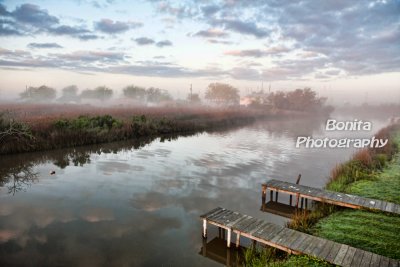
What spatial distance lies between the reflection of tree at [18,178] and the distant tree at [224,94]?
115m

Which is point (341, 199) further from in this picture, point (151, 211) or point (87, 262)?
point (87, 262)

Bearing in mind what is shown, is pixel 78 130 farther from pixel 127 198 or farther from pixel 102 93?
pixel 102 93

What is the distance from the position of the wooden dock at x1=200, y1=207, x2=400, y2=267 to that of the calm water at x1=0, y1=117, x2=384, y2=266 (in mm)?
1082

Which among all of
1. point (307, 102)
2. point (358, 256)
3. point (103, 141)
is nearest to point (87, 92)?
point (307, 102)

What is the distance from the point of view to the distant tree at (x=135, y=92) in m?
137

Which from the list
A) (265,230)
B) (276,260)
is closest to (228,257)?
(265,230)

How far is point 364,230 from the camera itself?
8227 mm

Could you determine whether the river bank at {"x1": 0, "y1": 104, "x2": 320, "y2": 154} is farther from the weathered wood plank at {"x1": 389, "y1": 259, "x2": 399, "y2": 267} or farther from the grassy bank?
the weathered wood plank at {"x1": 389, "y1": 259, "x2": 399, "y2": 267}

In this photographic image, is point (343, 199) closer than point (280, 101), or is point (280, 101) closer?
point (343, 199)

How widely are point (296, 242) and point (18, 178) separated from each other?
13835 mm

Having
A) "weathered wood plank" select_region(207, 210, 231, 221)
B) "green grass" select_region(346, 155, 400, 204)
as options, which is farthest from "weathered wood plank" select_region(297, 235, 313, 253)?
"green grass" select_region(346, 155, 400, 204)

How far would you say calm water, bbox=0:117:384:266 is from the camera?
310 inches

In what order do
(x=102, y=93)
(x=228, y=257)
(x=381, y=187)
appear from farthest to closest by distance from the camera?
1. (x=102, y=93)
2. (x=381, y=187)
3. (x=228, y=257)

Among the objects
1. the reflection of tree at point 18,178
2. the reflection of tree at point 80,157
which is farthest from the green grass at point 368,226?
the reflection of tree at point 80,157
